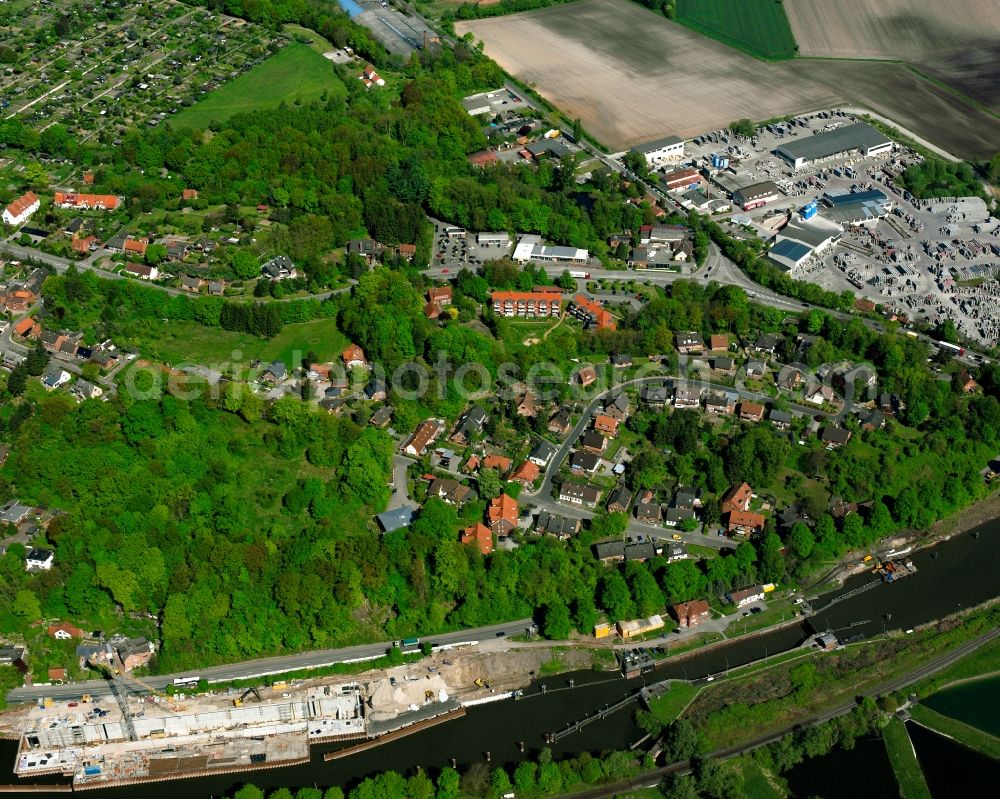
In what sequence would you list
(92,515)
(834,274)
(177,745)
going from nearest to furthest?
(177,745) < (92,515) < (834,274)

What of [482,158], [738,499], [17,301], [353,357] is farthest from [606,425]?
[17,301]

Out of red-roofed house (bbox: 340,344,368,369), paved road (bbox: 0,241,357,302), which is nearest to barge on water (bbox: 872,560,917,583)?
red-roofed house (bbox: 340,344,368,369)

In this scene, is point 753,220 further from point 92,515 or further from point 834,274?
point 92,515

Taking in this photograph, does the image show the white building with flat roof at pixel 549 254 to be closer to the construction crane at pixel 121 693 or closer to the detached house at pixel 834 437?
the detached house at pixel 834 437

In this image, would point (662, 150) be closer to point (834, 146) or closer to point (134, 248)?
point (834, 146)

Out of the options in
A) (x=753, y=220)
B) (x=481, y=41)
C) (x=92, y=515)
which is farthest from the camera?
(x=481, y=41)

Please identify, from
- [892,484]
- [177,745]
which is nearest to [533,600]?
[177,745]

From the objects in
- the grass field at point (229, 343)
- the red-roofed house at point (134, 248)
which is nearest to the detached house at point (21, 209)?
the red-roofed house at point (134, 248)
